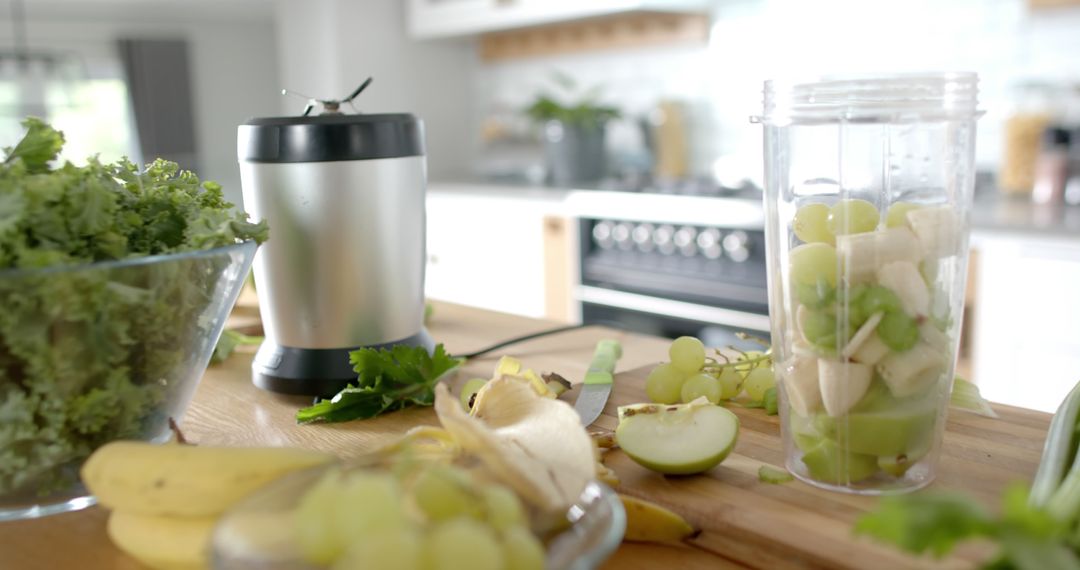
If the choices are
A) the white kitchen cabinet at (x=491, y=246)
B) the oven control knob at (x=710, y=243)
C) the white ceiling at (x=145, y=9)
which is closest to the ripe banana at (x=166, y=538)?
the oven control knob at (x=710, y=243)

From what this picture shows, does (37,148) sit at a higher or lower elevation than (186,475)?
higher

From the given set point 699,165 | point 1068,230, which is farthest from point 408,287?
point 699,165

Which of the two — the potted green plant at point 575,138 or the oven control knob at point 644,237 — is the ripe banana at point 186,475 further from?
the potted green plant at point 575,138

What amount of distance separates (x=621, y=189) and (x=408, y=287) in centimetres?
190

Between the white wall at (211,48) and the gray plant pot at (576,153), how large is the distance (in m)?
2.05

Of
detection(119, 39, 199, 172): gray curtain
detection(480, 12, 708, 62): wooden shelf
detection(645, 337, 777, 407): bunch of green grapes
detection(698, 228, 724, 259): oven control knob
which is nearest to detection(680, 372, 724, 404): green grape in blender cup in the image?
detection(645, 337, 777, 407): bunch of green grapes

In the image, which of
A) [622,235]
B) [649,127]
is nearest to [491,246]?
[622,235]

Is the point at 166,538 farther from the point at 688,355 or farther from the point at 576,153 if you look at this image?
the point at 576,153

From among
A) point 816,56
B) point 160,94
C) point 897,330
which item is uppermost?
point 160,94

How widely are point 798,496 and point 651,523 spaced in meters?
0.11

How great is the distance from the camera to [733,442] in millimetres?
636

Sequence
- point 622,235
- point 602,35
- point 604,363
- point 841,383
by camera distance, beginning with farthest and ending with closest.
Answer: point 602,35, point 622,235, point 604,363, point 841,383

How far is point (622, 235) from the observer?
2609mm

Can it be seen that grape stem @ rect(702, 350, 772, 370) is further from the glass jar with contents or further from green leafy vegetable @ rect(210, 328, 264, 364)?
the glass jar with contents
